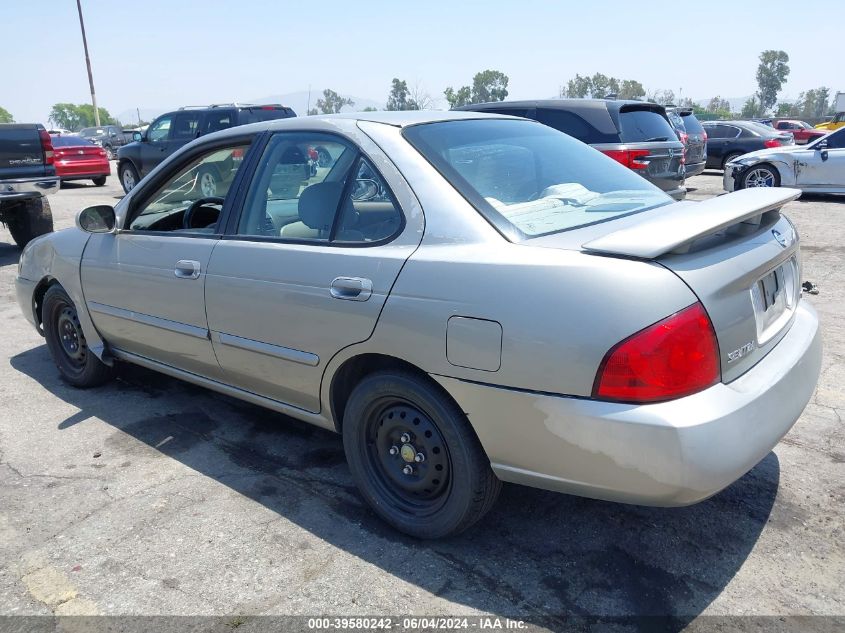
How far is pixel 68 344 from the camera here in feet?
15.5

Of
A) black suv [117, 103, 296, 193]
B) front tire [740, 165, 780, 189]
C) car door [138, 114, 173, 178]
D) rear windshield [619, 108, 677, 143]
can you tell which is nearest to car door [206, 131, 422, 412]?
rear windshield [619, 108, 677, 143]

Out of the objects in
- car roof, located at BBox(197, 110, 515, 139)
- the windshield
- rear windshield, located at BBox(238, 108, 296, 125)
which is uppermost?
rear windshield, located at BBox(238, 108, 296, 125)

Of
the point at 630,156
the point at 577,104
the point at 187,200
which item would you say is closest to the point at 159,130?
the point at 577,104

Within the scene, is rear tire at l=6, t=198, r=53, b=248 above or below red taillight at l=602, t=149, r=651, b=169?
below

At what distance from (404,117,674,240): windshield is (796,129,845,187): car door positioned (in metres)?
10.8

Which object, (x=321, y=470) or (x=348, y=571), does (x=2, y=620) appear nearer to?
(x=348, y=571)

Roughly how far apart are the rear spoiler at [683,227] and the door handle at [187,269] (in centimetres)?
201

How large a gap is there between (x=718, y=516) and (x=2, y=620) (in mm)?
2781

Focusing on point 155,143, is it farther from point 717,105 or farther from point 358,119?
point 717,105

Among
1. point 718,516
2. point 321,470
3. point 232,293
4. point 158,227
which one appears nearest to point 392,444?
point 321,470

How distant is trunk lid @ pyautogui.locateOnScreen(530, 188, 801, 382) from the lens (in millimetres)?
2262

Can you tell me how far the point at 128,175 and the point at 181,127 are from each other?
2387 millimetres

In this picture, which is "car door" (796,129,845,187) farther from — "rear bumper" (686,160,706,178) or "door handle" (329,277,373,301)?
"door handle" (329,277,373,301)

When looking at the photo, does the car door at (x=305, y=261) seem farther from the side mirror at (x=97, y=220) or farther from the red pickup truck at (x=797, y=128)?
the red pickup truck at (x=797, y=128)
